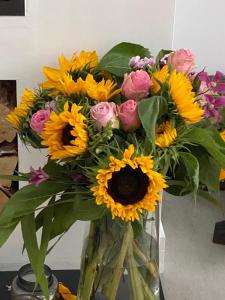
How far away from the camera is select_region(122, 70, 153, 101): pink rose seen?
0.78m

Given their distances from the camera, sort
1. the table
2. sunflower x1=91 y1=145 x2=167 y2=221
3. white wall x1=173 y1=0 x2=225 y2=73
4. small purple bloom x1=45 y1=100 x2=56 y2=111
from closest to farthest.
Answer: sunflower x1=91 y1=145 x2=167 y2=221
small purple bloom x1=45 y1=100 x2=56 y2=111
the table
white wall x1=173 y1=0 x2=225 y2=73

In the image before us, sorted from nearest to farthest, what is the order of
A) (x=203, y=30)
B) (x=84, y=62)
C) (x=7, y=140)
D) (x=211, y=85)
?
1. (x=211, y=85)
2. (x=84, y=62)
3. (x=7, y=140)
4. (x=203, y=30)

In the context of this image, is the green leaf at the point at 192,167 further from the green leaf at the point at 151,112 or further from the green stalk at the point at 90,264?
the green stalk at the point at 90,264

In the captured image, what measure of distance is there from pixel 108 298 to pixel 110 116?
14.4 inches

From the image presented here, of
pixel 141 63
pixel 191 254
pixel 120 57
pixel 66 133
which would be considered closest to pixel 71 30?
pixel 120 57

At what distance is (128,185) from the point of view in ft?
2.41

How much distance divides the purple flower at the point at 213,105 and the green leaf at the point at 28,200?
270 mm

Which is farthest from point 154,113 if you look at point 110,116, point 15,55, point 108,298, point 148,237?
point 15,55

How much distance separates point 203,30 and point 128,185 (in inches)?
48.0

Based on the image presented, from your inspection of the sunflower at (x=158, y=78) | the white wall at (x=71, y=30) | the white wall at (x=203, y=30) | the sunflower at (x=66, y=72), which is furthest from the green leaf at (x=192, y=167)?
the white wall at (x=203, y=30)

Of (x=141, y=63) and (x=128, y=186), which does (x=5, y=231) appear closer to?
(x=128, y=186)

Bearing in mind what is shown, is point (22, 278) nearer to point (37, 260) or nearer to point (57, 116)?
point (37, 260)

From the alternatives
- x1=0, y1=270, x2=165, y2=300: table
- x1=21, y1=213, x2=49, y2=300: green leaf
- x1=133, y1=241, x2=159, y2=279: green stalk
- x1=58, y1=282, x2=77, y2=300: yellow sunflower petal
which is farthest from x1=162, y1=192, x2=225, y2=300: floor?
x1=21, y1=213, x2=49, y2=300: green leaf

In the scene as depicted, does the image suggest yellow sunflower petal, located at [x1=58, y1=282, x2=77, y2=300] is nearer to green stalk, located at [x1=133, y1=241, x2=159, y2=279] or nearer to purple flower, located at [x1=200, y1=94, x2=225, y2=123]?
green stalk, located at [x1=133, y1=241, x2=159, y2=279]
